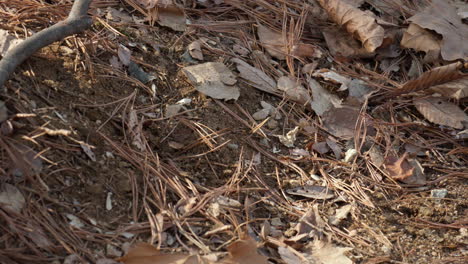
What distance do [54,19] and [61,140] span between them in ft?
2.53

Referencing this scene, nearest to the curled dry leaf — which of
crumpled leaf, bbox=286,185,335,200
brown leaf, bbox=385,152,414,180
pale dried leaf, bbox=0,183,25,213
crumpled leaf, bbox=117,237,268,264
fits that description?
brown leaf, bbox=385,152,414,180

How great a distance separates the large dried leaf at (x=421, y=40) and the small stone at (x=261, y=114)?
99cm

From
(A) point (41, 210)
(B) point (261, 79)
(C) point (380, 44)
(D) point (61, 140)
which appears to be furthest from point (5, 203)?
(C) point (380, 44)

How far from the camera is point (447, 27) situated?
333 cm

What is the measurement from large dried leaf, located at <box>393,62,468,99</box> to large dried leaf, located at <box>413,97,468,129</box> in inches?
2.3

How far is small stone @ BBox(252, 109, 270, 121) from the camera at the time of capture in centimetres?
286

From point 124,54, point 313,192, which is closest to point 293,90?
point 313,192

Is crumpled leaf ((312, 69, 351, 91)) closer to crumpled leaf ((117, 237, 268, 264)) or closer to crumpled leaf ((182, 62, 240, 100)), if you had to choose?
crumpled leaf ((182, 62, 240, 100))

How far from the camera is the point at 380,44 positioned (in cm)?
319

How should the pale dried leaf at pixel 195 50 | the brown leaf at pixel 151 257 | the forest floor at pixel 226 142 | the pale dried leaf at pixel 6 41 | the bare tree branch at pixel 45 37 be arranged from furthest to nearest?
1. the pale dried leaf at pixel 195 50
2. the pale dried leaf at pixel 6 41
3. the bare tree branch at pixel 45 37
4. the forest floor at pixel 226 142
5. the brown leaf at pixel 151 257

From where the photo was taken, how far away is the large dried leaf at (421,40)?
328 cm

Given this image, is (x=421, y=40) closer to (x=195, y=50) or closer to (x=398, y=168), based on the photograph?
(x=398, y=168)

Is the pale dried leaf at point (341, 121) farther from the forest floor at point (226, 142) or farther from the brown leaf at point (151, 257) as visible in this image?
the brown leaf at point (151, 257)

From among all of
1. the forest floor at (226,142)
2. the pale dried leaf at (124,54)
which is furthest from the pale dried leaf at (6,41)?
the pale dried leaf at (124,54)
